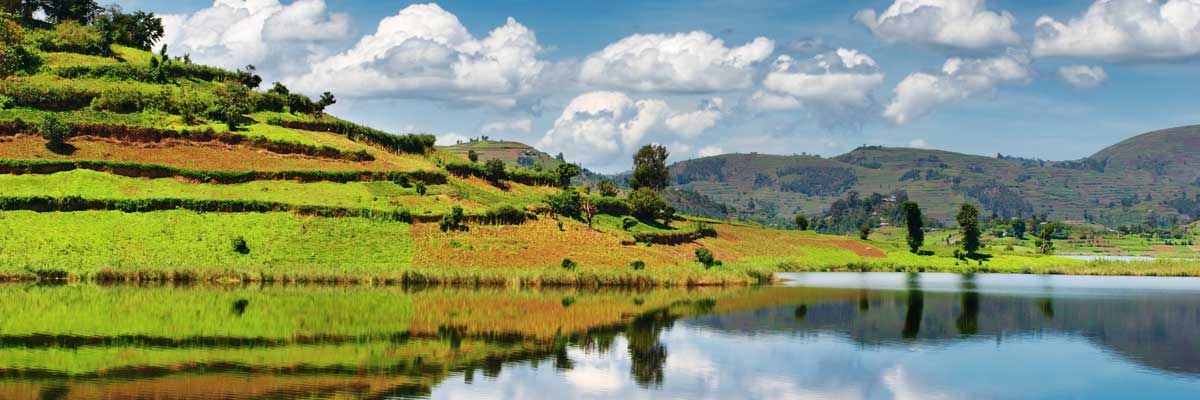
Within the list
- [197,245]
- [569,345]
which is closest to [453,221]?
[197,245]

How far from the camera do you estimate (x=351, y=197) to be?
358ft

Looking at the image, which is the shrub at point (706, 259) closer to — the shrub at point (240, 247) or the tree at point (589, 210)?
the tree at point (589, 210)

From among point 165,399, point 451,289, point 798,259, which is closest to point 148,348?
point 165,399

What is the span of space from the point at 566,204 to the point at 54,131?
52141 millimetres

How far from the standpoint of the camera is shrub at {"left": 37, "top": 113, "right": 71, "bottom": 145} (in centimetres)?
10912

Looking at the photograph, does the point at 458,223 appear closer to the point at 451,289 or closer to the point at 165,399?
the point at 451,289

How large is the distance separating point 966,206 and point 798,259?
31.7 metres

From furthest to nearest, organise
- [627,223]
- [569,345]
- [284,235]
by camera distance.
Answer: [627,223] < [284,235] < [569,345]

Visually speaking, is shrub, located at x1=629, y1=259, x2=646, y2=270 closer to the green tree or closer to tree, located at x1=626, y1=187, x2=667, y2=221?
tree, located at x1=626, y1=187, x2=667, y2=221

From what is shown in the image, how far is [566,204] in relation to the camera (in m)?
121

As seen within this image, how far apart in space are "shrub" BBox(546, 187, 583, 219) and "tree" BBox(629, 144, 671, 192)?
109ft

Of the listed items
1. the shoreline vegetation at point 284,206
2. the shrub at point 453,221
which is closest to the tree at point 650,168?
the shoreline vegetation at point 284,206

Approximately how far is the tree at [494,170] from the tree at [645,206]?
16791 mm

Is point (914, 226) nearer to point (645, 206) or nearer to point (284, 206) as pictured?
point (645, 206)
